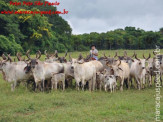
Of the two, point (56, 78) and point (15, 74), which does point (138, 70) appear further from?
point (15, 74)

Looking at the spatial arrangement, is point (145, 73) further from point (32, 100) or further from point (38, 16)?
point (38, 16)

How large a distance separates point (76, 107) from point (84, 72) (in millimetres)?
3775

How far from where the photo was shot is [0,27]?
34.2m

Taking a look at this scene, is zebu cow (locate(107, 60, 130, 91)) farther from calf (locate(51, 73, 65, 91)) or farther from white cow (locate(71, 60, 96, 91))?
calf (locate(51, 73, 65, 91))

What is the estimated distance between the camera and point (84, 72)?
1283 cm

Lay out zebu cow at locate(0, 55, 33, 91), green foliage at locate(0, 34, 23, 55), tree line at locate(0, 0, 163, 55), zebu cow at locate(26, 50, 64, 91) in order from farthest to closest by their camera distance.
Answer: tree line at locate(0, 0, 163, 55), green foliage at locate(0, 34, 23, 55), zebu cow at locate(0, 55, 33, 91), zebu cow at locate(26, 50, 64, 91)

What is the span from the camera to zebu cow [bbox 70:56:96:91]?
41.8ft

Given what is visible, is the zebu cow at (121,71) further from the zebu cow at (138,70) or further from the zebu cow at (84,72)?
the zebu cow at (84,72)

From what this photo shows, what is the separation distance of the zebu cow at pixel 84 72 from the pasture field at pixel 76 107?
99cm

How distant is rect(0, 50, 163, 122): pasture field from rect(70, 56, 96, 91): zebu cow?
987 millimetres

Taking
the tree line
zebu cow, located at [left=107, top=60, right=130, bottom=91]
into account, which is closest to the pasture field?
zebu cow, located at [left=107, top=60, right=130, bottom=91]

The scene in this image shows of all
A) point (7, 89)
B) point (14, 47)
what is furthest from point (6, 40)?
point (7, 89)

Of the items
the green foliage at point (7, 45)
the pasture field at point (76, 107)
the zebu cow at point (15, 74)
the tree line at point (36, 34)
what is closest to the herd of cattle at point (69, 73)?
the zebu cow at point (15, 74)

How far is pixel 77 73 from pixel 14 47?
20.9 meters
